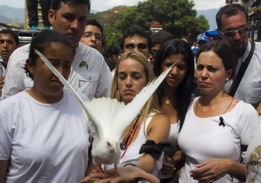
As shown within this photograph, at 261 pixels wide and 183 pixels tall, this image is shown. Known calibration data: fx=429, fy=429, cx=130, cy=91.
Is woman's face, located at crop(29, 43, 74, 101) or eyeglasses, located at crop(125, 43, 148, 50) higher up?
woman's face, located at crop(29, 43, 74, 101)

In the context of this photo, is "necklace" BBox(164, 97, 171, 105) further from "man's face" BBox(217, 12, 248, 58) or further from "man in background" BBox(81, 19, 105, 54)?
"man in background" BBox(81, 19, 105, 54)

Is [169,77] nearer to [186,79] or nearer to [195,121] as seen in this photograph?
[186,79]

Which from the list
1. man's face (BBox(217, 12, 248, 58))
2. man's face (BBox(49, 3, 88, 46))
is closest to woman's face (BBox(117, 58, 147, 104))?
man's face (BBox(49, 3, 88, 46))

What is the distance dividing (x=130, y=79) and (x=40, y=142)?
0.80 meters

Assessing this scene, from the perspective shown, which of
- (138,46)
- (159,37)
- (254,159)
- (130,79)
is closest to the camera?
(254,159)

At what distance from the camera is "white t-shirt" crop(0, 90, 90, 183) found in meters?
2.26

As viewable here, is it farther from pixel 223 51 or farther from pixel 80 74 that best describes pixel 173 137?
pixel 80 74

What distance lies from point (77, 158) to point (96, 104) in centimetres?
34

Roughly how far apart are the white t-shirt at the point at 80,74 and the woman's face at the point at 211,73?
0.88 meters

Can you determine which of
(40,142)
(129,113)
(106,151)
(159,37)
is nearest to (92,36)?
(159,37)

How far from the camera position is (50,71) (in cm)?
233

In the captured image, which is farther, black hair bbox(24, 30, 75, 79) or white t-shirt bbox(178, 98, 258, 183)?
white t-shirt bbox(178, 98, 258, 183)

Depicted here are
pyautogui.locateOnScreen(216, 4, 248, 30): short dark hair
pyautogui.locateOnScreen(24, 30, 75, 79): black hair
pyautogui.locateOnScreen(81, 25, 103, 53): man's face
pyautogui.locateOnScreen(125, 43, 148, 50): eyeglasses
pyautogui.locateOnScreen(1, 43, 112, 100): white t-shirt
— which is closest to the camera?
pyautogui.locateOnScreen(24, 30, 75, 79): black hair

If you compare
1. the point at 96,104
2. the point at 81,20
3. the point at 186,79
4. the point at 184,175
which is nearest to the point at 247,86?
the point at 186,79
